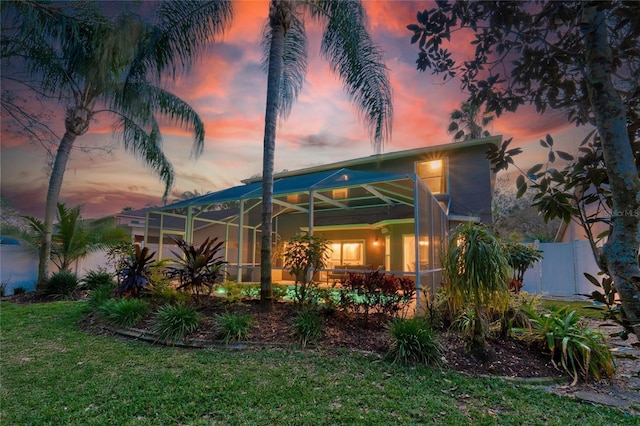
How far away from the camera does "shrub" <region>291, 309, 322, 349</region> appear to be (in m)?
5.36

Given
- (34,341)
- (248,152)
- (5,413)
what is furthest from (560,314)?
(248,152)

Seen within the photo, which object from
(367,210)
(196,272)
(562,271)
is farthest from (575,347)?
(367,210)

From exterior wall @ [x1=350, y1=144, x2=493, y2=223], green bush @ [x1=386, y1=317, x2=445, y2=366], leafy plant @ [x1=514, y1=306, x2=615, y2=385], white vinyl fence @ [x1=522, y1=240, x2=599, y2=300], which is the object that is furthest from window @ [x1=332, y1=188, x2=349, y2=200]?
leafy plant @ [x1=514, y1=306, x2=615, y2=385]

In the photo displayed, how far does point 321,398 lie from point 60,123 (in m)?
12.2

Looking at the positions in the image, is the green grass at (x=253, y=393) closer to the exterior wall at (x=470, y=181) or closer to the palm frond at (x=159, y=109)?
the palm frond at (x=159, y=109)

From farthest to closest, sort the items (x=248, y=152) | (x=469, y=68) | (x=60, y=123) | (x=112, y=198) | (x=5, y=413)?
(x=112, y=198), (x=248, y=152), (x=60, y=123), (x=5, y=413), (x=469, y=68)

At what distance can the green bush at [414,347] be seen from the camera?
462cm

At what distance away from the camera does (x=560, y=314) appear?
18.2 ft

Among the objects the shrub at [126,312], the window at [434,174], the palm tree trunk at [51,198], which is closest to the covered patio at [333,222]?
the window at [434,174]

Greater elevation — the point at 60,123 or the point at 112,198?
the point at 60,123

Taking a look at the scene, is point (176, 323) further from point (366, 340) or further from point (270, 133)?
point (270, 133)

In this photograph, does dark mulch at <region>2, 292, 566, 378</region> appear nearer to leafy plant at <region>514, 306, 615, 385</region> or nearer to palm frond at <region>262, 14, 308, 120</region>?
leafy plant at <region>514, 306, 615, 385</region>

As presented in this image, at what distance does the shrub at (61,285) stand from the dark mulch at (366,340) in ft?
14.6

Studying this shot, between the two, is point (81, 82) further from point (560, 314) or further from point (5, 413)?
point (560, 314)
